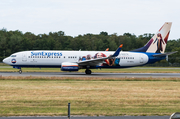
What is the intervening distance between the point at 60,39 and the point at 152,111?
127 metres

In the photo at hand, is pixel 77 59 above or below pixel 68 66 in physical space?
above

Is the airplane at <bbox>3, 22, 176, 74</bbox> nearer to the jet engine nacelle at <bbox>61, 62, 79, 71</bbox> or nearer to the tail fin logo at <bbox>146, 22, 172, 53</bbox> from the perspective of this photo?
the jet engine nacelle at <bbox>61, 62, 79, 71</bbox>

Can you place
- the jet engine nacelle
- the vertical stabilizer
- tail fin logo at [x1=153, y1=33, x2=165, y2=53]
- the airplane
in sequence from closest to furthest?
the jet engine nacelle → the airplane → the vertical stabilizer → tail fin logo at [x1=153, y1=33, x2=165, y2=53]

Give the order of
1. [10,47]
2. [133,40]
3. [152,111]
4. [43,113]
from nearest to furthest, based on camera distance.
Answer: [43,113]
[152,111]
[10,47]
[133,40]

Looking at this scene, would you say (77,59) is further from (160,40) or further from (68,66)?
(160,40)

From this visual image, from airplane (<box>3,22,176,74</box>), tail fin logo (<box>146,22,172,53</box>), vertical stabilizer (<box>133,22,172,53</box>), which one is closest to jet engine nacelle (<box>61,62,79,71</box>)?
airplane (<box>3,22,176,74</box>)

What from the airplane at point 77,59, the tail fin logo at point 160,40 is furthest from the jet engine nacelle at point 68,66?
the tail fin logo at point 160,40

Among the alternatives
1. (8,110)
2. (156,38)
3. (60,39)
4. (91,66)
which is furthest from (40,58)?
(60,39)


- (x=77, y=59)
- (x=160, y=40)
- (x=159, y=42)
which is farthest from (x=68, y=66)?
(x=160, y=40)

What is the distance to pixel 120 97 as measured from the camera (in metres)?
16.8

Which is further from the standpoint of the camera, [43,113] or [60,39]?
[60,39]

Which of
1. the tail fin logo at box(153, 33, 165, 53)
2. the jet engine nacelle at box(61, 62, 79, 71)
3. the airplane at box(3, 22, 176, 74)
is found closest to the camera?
the jet engine nacelle at box(61, 62, 79, 71)

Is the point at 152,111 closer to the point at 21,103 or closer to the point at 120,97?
the point at 120,97

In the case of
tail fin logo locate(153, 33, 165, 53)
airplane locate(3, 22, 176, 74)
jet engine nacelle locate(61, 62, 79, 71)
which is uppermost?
tail fin logo locate(153, 33, 165, 53)
